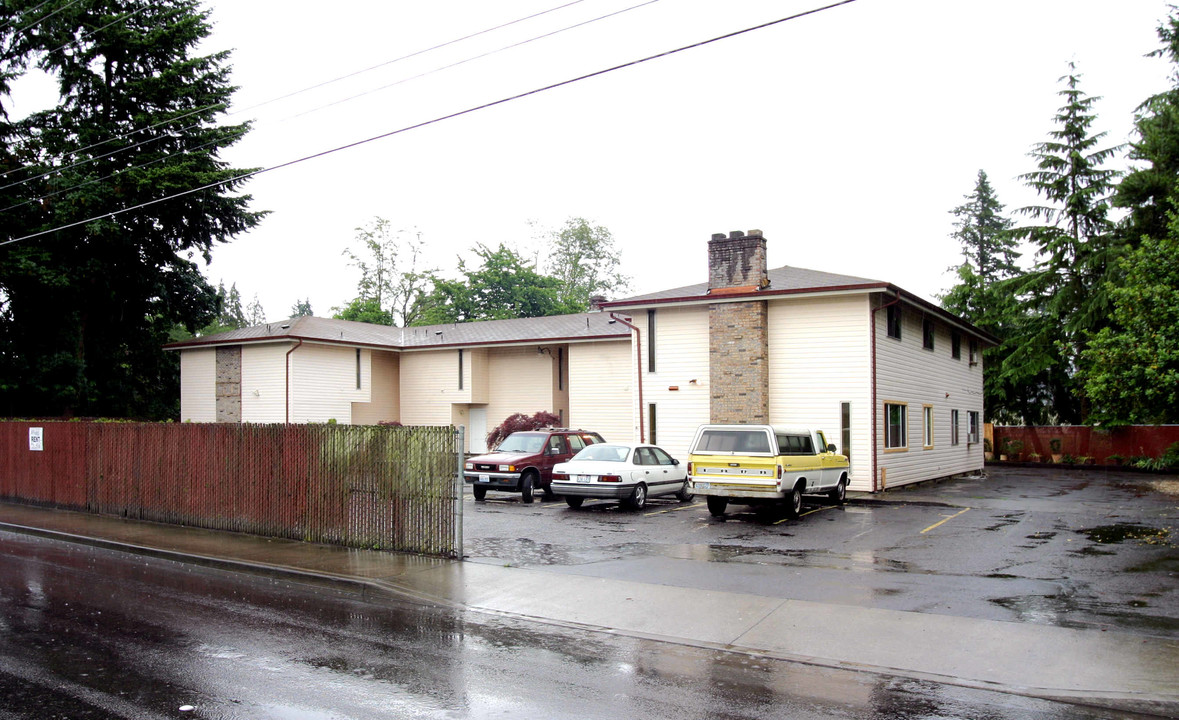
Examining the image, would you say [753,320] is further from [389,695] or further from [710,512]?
[389,695]

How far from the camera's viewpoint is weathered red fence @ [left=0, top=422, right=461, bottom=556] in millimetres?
12109

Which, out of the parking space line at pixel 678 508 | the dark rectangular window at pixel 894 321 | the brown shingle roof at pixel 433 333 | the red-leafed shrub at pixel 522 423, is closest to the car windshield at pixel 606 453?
the parking space line at pixel 678 508

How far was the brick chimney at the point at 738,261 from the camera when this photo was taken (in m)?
23.1

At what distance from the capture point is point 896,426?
22.9 metres

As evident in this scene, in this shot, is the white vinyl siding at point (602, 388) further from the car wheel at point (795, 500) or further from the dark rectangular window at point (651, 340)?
the car wheel at point (795, 500)

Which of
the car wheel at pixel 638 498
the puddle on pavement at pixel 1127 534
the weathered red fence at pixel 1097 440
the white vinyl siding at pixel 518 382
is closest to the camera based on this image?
the puddle on pavement at pixel 1127 534

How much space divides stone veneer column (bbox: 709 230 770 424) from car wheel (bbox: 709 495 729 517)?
18.9 feet

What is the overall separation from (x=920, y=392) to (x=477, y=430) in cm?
1827

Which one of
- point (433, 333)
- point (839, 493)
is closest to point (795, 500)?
point (839, 493)

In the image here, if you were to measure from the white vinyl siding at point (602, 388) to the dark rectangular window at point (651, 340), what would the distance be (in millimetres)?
5445

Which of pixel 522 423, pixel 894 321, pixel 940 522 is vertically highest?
pixel 894 321

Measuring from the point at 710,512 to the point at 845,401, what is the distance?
635cm

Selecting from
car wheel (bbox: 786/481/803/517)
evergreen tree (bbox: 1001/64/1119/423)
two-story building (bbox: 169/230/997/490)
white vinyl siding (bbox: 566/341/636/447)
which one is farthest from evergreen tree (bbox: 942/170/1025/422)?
car wheel (bbox: 786/481/803/517)

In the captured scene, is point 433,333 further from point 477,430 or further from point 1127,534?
point 1127,534
